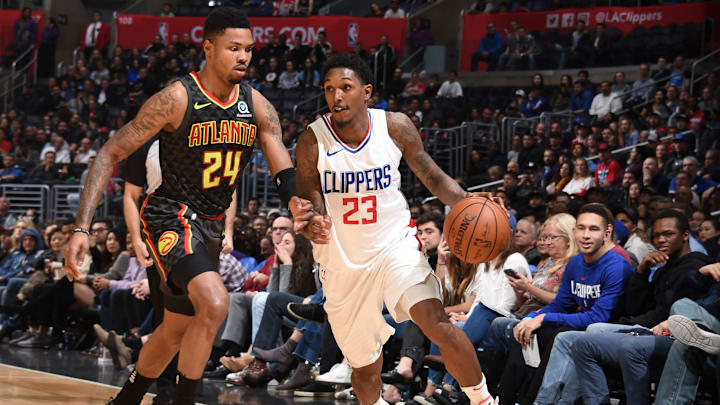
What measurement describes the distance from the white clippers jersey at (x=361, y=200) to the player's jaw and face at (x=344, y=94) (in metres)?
0.12

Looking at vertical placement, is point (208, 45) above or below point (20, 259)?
above

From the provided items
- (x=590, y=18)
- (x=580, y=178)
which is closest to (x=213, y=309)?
(x=580, y=178)

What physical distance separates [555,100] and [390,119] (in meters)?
11.1

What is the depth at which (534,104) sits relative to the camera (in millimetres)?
15133

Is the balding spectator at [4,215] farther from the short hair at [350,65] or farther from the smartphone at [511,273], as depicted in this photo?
the short hair at [350,65]

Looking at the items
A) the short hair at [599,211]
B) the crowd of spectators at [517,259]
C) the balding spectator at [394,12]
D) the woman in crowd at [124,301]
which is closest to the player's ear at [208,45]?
the crowd of spectators at [517,259]

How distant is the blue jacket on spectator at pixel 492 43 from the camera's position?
17.9 meters

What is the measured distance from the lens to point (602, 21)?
16.9 metres

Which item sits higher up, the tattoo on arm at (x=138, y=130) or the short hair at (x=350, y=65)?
the short hair at (x=350, y=65)

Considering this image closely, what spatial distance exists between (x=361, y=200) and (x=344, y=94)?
0.54 m

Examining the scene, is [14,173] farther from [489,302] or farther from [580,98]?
[489,302]

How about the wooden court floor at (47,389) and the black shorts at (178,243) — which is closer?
the black shorts at (178,243)

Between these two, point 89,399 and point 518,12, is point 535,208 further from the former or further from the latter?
point 518,12

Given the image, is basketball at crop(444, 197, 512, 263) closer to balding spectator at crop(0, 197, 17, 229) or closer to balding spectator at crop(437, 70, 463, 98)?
A: balding spectator at crop(0, 197, 17, 229)
